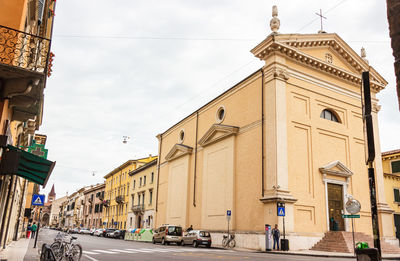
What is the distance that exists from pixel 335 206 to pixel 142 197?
31259 millimetres

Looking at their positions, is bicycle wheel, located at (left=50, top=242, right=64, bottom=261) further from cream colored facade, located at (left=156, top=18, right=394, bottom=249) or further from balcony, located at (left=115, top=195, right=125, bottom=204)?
balcony, located at (left=115, top=195, right=125, bottom=204)

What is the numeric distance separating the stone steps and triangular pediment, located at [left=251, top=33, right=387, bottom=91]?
1236cm

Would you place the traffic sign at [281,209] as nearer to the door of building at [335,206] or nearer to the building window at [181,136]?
the door of building at [335,206]

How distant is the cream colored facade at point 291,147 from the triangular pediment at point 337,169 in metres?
0.07

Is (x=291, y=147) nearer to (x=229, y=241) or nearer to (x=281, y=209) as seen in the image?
(x=281, y=209)

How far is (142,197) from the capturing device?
50531mm

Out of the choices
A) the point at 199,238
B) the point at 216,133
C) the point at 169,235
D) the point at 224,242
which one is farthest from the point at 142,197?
the point at 224,242

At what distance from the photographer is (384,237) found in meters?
26.0

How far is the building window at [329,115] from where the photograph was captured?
2718 cm

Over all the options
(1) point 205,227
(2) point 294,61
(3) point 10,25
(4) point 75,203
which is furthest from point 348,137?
(4) point 75,203

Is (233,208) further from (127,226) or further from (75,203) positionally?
(75,203)

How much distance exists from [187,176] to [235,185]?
345 inches

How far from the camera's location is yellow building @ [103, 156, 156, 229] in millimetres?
59812

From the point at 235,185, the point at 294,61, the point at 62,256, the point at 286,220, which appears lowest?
the point at 62,256
